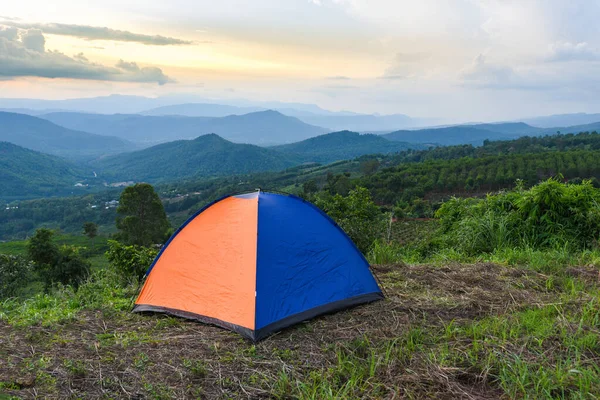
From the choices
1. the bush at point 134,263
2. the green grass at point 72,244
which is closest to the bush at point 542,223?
the bush at point 134,263

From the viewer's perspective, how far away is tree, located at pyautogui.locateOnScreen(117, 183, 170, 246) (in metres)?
37.5

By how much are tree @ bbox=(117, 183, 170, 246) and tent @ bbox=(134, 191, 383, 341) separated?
112 ft

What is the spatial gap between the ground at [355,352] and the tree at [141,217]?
34925 mm

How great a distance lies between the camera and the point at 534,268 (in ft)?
18.8

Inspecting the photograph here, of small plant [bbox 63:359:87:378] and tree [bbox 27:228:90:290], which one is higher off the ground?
small plant [bbox 63:359:87:378]

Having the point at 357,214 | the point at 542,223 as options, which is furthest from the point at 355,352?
the point at 357,214

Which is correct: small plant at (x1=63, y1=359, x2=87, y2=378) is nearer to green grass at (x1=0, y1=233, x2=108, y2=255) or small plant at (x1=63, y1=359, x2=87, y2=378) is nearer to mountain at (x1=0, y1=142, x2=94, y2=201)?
green grass at (x1=0, y1=233, x2=108, y2=255)

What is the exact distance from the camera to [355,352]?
377 centimetres

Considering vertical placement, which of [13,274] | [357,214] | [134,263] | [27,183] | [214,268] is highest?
[214,268]

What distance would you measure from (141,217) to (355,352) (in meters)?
38.1

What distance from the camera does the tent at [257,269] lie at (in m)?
4.47

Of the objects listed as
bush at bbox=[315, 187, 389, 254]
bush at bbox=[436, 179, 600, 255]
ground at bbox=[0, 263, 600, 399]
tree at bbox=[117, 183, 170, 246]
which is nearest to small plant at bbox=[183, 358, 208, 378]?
ground at bbox=[0, 263, 600, 399]

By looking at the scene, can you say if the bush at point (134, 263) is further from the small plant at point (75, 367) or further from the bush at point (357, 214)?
the bush at point (357, 214)

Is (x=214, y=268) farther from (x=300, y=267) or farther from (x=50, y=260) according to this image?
(x=50, y=260)
